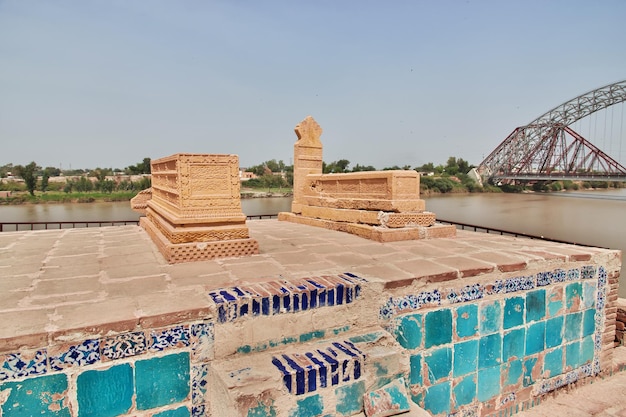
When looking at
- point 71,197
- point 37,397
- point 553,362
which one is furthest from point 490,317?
point 71,197

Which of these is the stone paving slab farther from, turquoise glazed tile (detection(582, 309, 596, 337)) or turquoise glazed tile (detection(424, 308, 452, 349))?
turquoise glazed tile (detection(582, 309, 596, 337))

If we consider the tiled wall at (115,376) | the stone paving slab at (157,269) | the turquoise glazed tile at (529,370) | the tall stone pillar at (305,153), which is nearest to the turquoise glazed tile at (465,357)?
the stone paving slab at (157,269)

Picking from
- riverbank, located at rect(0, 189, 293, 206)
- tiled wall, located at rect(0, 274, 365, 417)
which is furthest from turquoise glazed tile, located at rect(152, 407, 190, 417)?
riverbank, located at rect(0, 189, 293, 206)

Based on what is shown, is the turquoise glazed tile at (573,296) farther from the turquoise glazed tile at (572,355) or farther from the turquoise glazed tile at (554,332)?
the turquoise glazed tile at (572,355)

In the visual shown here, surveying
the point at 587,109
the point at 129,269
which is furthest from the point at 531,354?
the point at 587,109

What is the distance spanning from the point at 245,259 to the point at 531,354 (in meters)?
2.92

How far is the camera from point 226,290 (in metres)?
2.72

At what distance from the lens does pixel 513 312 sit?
360cm

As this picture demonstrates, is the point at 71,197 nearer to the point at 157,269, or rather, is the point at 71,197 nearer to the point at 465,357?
the point at 157,269

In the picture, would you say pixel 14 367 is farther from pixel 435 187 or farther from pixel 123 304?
pixel 435 187

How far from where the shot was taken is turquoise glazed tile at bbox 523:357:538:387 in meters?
3.68

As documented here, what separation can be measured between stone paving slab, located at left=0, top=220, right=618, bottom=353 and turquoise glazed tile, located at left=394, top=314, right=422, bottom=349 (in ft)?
0.89

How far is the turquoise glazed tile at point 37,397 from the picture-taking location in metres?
1.97

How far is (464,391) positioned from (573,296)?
1.65 metres
